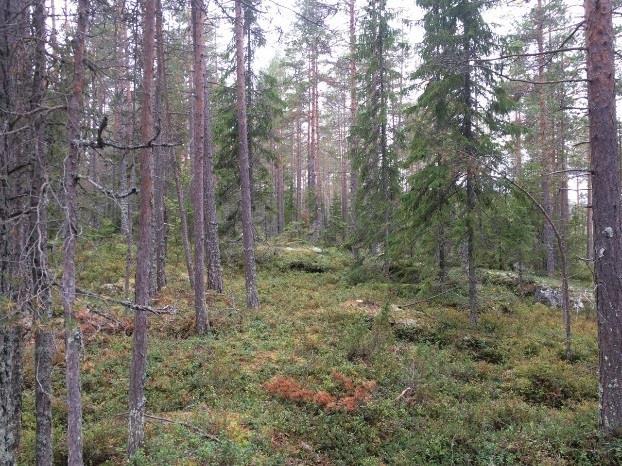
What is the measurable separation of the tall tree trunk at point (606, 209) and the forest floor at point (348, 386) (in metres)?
0.84

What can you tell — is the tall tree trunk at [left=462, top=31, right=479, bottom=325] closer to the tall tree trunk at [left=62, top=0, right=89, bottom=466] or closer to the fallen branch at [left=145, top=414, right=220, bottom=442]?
the fallen branch at [left=145, top=414, right=220, bottom=442]

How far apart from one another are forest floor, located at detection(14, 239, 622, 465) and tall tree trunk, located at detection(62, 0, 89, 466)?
1.84 feet

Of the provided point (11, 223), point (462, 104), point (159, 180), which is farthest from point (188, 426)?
point (462, 104)

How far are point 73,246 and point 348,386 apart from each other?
21.1ft

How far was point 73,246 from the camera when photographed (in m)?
4.74

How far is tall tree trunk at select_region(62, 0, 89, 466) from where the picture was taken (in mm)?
4574

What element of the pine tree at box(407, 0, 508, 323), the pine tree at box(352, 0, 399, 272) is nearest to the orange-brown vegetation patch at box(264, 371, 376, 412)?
the pine tree at box(407, 0, 508, 323)

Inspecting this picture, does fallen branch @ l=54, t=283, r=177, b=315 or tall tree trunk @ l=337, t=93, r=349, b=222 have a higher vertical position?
tall tree trunk @ l=337, t=93, r=349, b=222

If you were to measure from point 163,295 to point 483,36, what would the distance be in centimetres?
1337

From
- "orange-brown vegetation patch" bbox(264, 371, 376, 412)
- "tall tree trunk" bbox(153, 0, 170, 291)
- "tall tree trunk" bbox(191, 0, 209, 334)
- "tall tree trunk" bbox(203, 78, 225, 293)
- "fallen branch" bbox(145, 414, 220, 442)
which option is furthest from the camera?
"tall tree trunk" bbox(203, 78, 225, 293)

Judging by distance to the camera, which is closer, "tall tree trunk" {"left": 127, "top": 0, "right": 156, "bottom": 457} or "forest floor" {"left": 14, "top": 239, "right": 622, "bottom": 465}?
"tall tree trunk" {"left": 127, "top": 0, "right": 156, "bottom": 457}

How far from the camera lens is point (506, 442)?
7410 millimetres

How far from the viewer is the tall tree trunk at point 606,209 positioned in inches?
275

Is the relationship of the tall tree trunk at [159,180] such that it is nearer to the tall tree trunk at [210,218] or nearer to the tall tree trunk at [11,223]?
the tall tree trunk at [210,218]
